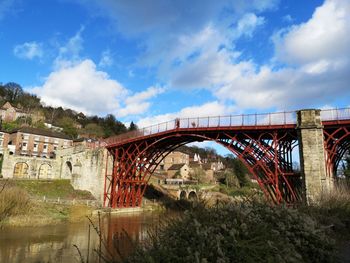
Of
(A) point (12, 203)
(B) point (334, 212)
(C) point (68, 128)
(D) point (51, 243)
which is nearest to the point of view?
(B) point (334, 212)

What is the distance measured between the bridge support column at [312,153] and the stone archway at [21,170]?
3455 cm

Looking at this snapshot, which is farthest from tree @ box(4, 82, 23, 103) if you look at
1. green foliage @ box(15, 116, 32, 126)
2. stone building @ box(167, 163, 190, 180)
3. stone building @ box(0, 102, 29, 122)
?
stone building @ box(167, 163, 190, 180)

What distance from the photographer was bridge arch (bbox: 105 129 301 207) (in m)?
20.7

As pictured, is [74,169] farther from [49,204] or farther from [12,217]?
[12,217]

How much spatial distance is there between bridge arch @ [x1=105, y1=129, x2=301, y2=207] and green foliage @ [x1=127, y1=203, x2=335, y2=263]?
13.7 meters

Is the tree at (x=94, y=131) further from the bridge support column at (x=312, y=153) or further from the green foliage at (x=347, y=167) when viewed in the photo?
the bridge support column at (x=312, y=153)

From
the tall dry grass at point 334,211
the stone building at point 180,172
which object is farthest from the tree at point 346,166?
the stone building at point 180,172

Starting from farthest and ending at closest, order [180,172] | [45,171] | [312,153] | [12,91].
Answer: [12,91] → [180,172] → [45,171] → [312,153]

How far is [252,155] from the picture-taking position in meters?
21.8

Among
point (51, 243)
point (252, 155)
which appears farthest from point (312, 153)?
point (51, 243)

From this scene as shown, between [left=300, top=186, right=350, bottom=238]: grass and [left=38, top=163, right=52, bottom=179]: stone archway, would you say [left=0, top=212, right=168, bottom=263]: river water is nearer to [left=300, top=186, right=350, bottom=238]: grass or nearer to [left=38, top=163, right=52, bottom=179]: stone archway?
[left=300, top=186, right=350, bottom=238]: grass

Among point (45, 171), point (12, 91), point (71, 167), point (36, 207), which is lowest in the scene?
point (36, 207)

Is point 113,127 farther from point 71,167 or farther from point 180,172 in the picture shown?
point 71,167

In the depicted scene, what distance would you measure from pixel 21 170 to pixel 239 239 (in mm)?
40942
